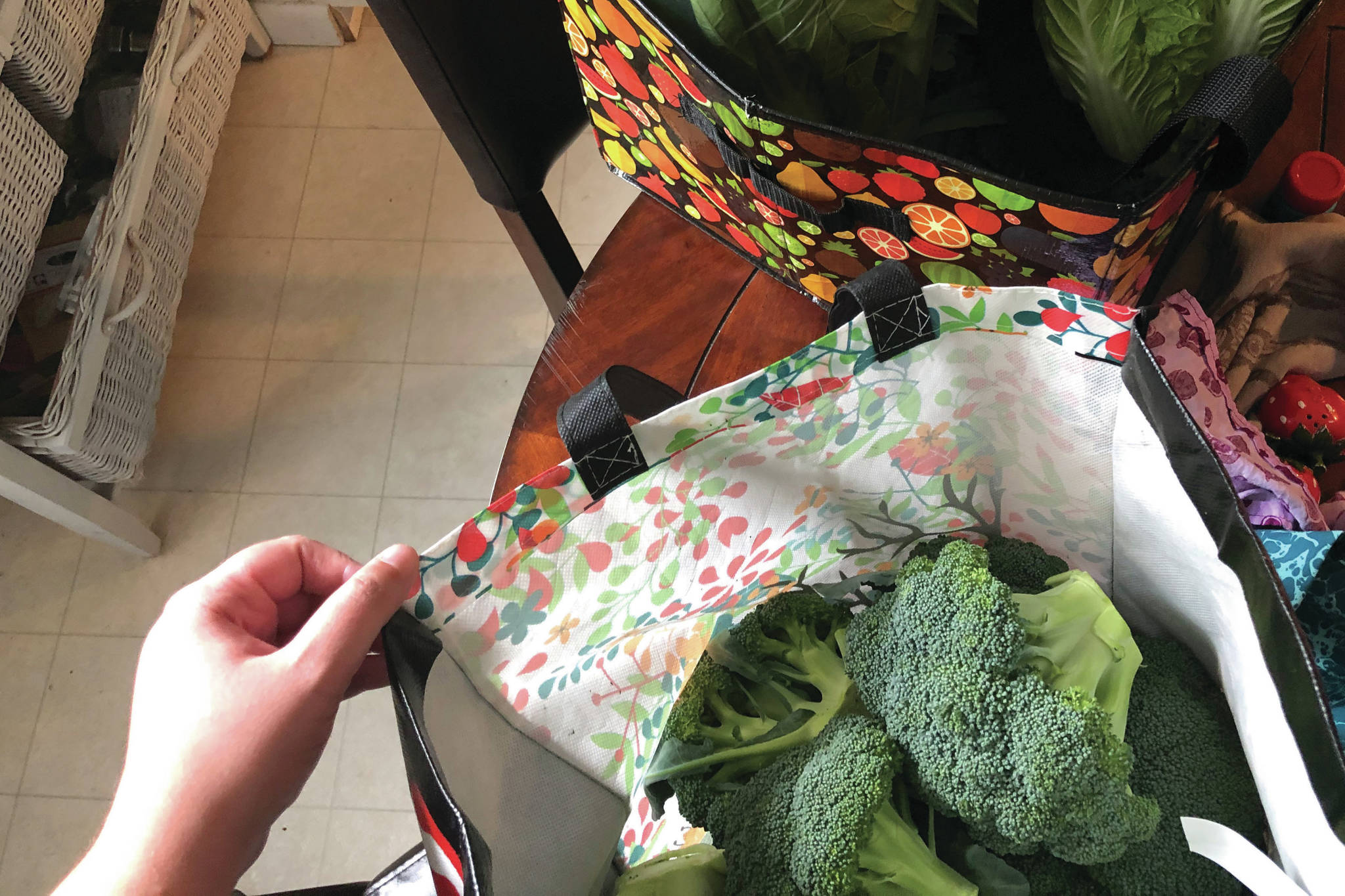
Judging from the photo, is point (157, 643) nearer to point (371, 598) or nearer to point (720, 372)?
point (371, 598)

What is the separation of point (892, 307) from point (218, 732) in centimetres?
43

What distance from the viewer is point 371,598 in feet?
1.59

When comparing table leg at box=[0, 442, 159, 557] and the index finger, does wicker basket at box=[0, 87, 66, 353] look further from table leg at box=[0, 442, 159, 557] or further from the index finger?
the index finger

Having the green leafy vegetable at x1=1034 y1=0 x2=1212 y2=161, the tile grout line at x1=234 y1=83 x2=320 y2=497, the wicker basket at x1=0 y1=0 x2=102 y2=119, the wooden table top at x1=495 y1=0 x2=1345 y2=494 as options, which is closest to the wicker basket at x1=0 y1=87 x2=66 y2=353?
the wicker basket at x1=0 y1=0 x2=102 y2=119

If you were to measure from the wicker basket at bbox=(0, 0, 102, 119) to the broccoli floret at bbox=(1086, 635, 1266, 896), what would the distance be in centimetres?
139

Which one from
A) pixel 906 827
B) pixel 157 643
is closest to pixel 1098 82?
pixel 906 827

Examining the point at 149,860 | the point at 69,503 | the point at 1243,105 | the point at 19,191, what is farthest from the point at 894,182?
the point at 69,503

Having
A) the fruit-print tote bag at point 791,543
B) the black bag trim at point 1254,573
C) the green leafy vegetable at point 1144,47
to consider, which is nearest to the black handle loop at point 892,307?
the fruit-print tote bag at point 791,543

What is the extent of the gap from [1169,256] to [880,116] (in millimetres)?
236

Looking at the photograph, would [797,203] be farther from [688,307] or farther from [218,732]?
[218,732]

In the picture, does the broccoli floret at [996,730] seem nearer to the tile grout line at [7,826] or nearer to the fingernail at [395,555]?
the fingernail at [395,555]

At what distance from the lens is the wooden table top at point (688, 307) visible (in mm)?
763

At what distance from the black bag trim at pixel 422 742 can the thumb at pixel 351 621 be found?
A: 19 mm

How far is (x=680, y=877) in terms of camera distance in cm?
61
